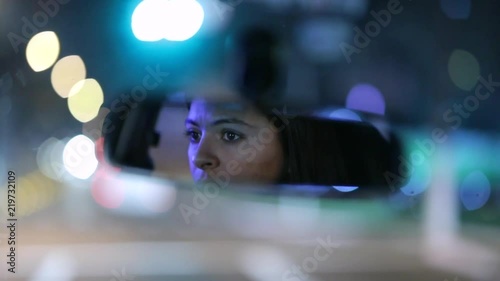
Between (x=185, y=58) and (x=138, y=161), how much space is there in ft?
1.05

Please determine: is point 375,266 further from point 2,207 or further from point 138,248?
point 2,207

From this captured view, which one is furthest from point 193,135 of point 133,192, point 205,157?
point 133,192

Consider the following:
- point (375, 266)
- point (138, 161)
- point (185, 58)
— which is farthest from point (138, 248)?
point (375, 266)

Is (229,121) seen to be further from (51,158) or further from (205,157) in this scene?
(51,158)

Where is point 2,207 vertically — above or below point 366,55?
below

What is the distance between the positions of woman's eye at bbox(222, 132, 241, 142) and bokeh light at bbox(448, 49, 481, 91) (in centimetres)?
67

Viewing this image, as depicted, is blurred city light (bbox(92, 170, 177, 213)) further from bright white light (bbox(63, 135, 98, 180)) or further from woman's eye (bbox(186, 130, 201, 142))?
woman's eye (bbox(186, 130, 201, 142))

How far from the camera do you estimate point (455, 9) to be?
156 cm

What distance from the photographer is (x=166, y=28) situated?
1.48 meters

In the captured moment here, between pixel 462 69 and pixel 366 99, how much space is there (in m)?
0.32

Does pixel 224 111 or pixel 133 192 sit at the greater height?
pixel 224 111

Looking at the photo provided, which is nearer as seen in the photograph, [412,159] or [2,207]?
[2,207]

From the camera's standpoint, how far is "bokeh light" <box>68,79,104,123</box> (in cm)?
143

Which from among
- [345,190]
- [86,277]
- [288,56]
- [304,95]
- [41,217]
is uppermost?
[288,56]
